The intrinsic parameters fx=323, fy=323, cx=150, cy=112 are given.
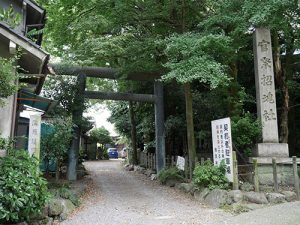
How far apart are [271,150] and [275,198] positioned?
233 cm

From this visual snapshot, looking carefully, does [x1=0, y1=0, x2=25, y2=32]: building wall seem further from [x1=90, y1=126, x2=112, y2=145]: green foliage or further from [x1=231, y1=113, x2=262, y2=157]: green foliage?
[x1=90, y1=126, x2=112, y2=145]: green foliage

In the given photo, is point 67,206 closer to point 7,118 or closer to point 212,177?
point 7,118


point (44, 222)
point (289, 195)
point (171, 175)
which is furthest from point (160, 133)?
point (44, 222)

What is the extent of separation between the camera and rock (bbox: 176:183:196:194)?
43.7 ft

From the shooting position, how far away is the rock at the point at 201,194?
11746 millimetres

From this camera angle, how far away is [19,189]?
273 inches

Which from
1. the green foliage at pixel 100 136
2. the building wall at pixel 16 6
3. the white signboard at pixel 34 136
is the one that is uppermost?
the building wall at pixel 16 6

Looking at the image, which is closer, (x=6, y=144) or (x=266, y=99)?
(x=6, y=144)

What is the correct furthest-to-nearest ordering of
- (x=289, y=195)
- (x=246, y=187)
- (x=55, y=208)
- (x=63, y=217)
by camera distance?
(x=246, y=187) → (x=289, y=195) → (x=63, y=217) → (x=55, y=208)

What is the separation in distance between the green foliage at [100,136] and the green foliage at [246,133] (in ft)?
104

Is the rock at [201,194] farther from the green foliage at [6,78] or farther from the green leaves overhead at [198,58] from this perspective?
the green foliage at [6,78]

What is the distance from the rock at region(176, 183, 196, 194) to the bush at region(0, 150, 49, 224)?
699cm

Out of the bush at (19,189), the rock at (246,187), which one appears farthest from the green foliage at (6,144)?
the rock at (246,187)

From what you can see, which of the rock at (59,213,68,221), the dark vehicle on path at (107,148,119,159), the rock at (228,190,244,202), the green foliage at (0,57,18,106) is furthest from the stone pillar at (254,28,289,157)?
the dark vehicle on path at (107,148,119,159)
